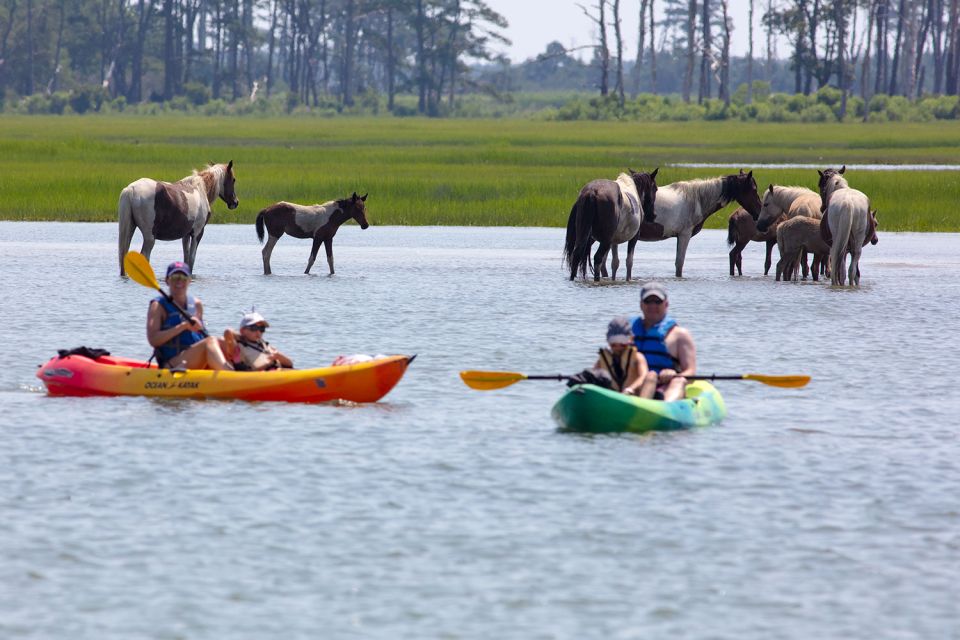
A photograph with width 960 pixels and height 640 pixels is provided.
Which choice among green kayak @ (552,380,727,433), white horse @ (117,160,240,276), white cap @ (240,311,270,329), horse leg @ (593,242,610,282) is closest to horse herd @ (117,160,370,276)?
white horse @ (117,160,240,276)

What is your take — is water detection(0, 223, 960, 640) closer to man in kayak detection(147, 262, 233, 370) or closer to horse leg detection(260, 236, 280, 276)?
man in kayak detection(147, 262, 233, 370)

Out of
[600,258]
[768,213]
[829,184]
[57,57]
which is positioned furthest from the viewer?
[57,57]

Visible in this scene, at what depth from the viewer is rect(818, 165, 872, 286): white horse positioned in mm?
25141

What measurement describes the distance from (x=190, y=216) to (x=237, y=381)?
1279 centimetres

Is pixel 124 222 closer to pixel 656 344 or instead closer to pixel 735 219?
pixel 735 219

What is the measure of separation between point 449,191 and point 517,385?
86.0 feet

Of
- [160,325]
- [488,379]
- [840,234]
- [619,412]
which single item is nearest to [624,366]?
[619,412]

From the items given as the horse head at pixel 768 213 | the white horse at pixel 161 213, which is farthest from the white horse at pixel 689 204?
the white horse at pixel 161 213

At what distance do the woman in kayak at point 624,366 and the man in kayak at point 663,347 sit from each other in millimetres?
278

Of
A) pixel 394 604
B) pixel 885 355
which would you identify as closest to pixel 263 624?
pixel 394 604

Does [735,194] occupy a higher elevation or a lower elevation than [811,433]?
higher

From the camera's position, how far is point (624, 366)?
1295 centimetres

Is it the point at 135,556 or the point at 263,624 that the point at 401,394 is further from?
the point at 263,624

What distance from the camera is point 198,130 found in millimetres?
76062
